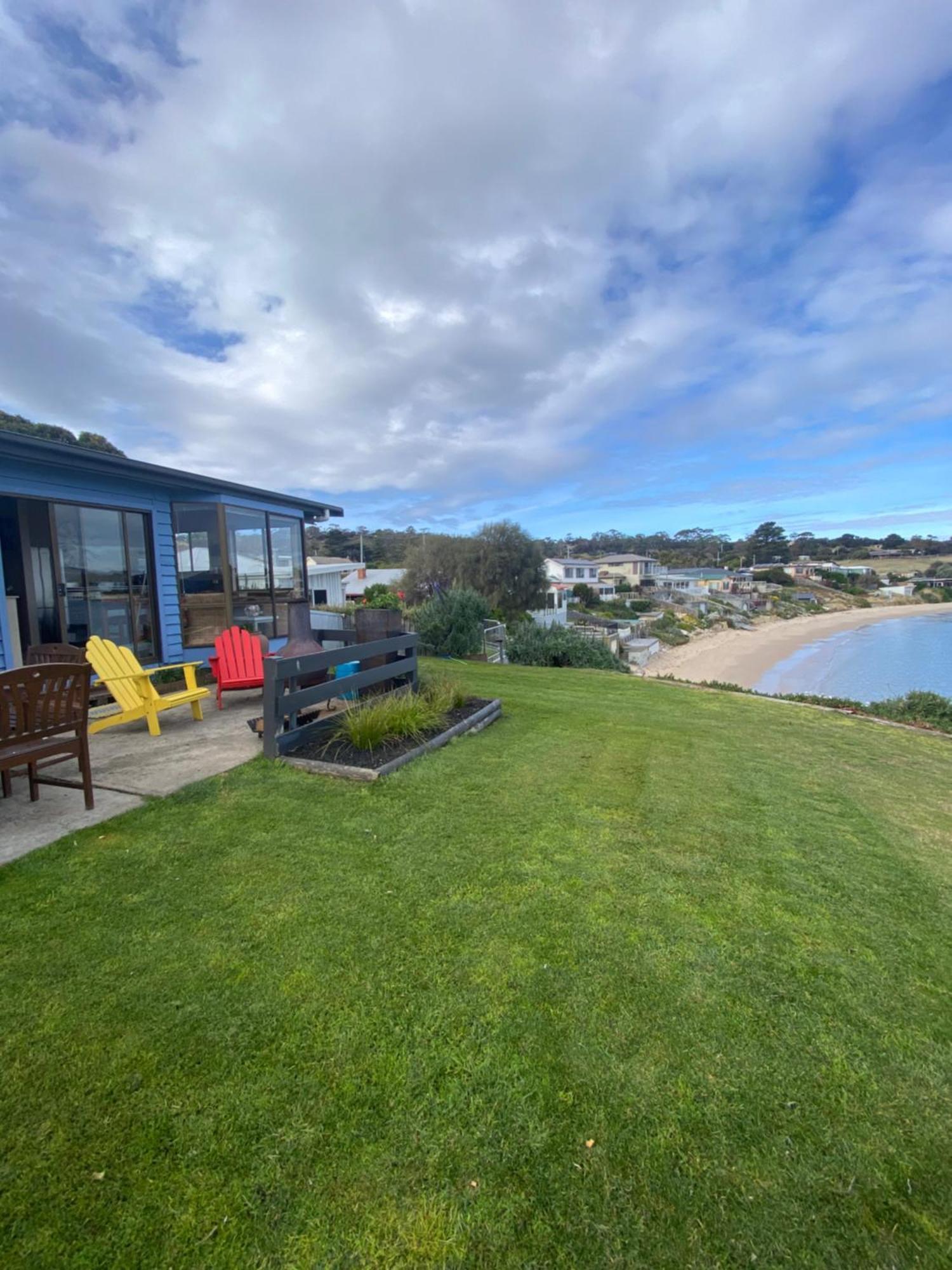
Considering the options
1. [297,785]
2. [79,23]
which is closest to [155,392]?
[79,23]

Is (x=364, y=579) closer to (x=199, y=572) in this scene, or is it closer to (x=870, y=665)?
(x=199, y=572)

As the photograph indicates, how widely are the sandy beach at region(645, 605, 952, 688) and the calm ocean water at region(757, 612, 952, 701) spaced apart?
90cm

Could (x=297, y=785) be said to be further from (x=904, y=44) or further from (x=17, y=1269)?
(x=904, y=44)

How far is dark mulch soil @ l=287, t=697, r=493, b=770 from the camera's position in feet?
13.1

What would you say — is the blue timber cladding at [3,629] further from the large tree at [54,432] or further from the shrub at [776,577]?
the shrub at [776,577]

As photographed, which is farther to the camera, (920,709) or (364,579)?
(364,579)

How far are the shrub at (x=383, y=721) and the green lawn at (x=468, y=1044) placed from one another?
3.35 feet

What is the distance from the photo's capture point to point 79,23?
6.34m

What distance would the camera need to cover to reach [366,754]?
4.16 m

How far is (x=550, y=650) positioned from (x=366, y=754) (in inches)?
378

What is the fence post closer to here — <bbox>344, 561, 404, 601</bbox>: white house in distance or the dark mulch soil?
the dark mulch soil

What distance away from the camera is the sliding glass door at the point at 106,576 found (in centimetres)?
656

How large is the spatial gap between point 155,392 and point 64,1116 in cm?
2079

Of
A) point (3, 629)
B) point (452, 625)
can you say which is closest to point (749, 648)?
point (452, 625)
